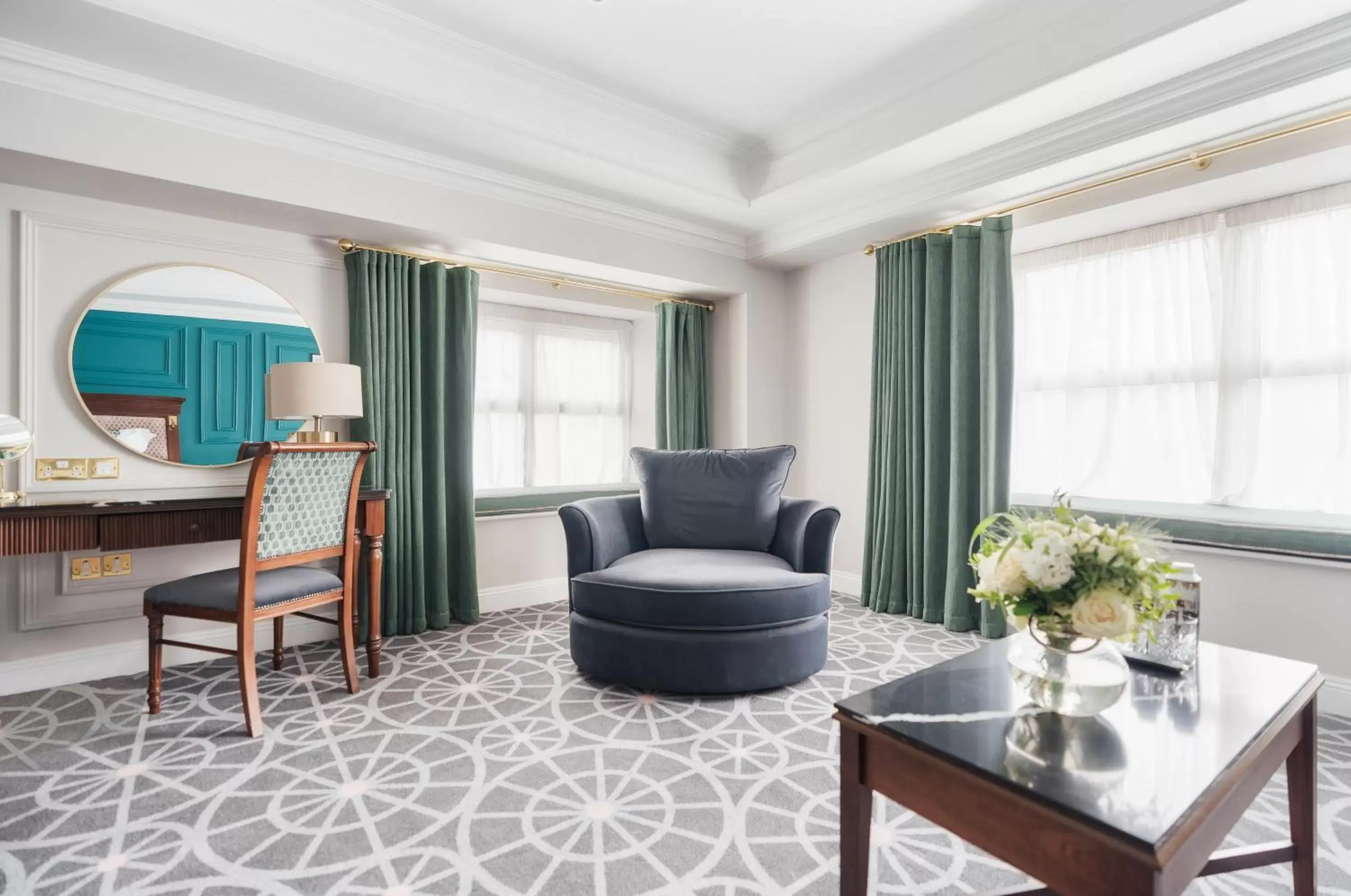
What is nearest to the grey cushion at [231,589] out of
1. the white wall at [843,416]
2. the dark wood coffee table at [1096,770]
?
the dark wood coffee table at [1096,770]

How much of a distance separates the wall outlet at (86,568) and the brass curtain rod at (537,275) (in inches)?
70.0

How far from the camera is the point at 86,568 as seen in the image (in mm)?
2811

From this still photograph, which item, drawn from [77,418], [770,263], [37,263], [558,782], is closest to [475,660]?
[558,782]

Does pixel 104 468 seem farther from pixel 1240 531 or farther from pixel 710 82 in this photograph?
pixel 1240 531

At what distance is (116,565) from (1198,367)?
16.3ft

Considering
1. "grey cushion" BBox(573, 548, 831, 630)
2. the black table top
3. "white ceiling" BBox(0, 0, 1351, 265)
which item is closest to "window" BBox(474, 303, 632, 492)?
"white ceiling" BBox(0, 0, 1351, 265)

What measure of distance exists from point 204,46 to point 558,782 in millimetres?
→ 2763

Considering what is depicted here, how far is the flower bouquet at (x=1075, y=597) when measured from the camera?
1187mm

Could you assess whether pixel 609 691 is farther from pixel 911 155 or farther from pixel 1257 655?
pixel 911 155

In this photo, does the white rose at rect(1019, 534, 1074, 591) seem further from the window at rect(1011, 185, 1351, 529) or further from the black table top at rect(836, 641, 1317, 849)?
the window at rect(1011, 185, 1351, 529)

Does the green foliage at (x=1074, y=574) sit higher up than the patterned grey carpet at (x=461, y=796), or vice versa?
the green foliage at (x=1074, y=574)

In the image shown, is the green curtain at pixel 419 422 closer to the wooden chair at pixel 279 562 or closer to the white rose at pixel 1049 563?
the wooden chair at pixel 279 562

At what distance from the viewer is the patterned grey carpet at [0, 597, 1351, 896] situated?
60.0 inches

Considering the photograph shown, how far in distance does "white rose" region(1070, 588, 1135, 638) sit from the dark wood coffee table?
0.19 meters
